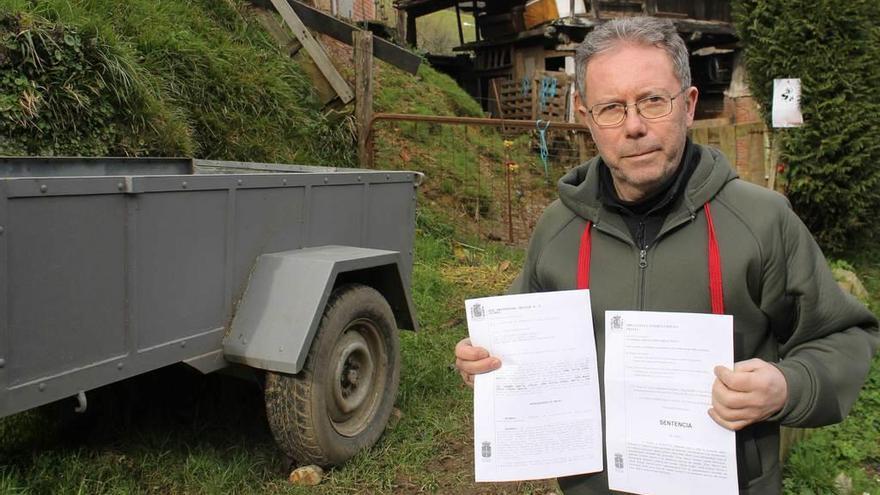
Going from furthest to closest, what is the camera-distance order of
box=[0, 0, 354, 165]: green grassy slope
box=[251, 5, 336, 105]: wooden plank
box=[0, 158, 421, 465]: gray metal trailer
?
box=[251, 5, 336, 105]: wooden plank → box=[0, 0, 354, 165]: green grassy slope → box=[0, 158, 421, 465]: gray metal trailer

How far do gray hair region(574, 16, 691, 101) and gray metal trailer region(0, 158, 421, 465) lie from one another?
173cm

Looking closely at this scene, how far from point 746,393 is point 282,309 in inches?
90.4

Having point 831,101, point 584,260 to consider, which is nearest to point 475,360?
point 584,260

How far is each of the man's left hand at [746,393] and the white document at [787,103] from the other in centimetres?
718

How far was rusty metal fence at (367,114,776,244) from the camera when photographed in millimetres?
9016

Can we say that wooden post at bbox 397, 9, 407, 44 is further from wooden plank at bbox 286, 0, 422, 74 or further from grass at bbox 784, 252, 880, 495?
grass at bbox 784, 252, 880, 495

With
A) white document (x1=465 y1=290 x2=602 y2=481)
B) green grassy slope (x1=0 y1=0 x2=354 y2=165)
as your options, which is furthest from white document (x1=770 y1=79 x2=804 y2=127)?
white document (x1=465 y1=290 x2=602 y2=481)

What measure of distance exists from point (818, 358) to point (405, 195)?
10.6 feet

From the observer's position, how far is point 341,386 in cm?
376

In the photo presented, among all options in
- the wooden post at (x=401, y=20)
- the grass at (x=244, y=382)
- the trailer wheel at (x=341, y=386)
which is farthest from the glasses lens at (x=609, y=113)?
the wooden post at (x=401, y=20)

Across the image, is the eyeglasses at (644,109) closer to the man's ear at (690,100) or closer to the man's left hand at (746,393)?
the man's ear at (690,100)

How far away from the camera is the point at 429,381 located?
16.2 feet

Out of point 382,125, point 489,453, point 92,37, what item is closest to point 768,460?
point 489,453

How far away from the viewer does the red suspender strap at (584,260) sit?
5.59 ft
